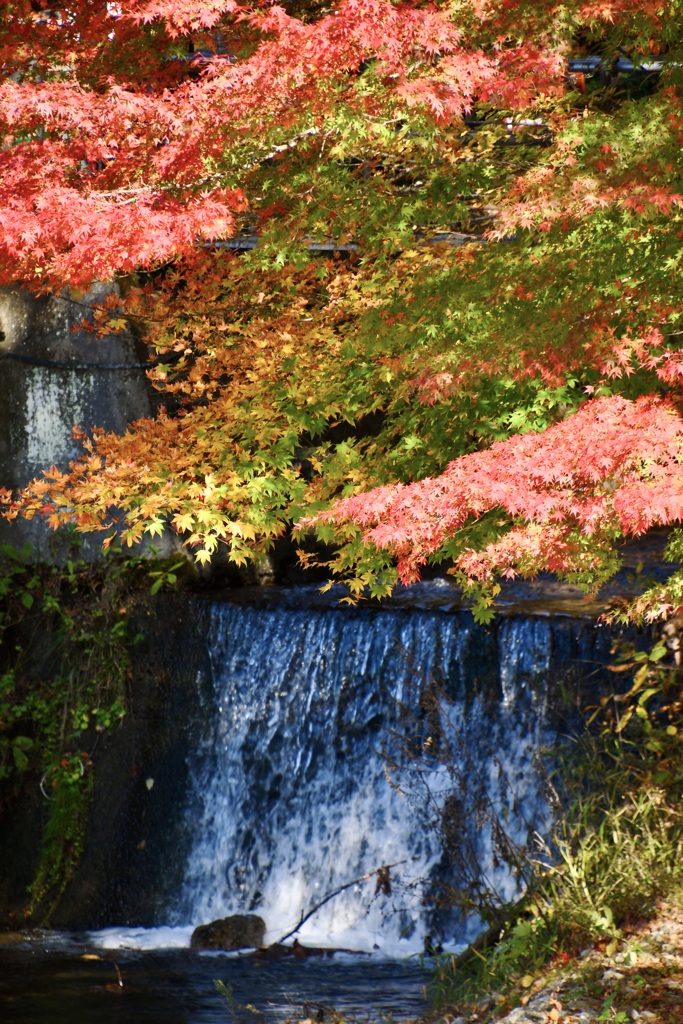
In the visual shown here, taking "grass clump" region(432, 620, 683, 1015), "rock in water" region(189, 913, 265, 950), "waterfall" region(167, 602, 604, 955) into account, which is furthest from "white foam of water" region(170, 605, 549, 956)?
"grass clump" region(432, 620, 683, 1015)

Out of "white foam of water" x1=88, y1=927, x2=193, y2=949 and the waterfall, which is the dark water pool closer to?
"white foam of water" x1=88, y1=927, x2=193, y2=949

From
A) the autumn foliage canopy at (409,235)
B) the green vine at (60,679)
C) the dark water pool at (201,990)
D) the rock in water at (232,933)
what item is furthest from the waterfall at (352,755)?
the autumn foliage canopy at (409,235)

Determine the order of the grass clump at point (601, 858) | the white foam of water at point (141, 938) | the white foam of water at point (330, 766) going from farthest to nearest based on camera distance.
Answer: the white foam of water at point (141, 938) → the white foam of water at point (330, 766) → the grass clump at point (601, 858)

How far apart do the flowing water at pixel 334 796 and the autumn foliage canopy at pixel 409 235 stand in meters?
1.74

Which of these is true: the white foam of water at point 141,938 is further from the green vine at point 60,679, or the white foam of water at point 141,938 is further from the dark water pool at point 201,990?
the green vine at point 60,679

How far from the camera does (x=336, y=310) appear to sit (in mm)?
8422

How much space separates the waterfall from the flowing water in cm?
1

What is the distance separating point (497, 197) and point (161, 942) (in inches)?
236

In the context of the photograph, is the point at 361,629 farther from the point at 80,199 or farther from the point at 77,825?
the point at 80,199

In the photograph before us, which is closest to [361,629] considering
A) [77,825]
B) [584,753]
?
[584,753]

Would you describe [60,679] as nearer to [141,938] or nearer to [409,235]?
[141,938]

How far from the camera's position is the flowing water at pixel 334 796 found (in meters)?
7.79

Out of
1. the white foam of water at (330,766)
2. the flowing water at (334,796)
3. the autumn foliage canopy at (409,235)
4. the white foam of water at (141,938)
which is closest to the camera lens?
the autumn foliage canopy at (409,235)

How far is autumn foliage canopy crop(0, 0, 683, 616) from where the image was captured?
16.6 feet
